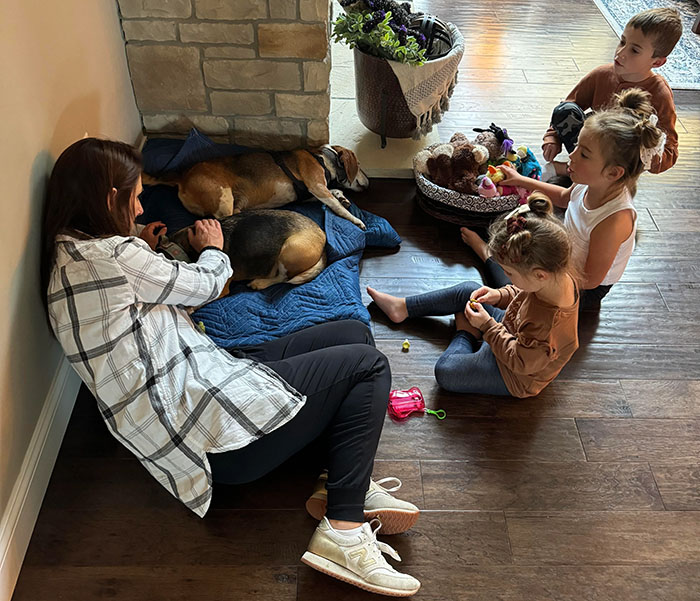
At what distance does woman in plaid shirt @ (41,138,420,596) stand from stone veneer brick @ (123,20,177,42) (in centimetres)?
105

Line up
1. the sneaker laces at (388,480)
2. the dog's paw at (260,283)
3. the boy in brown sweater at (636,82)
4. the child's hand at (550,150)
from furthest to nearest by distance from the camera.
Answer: the child's hand at (550,150) < the boy in brown sweater at (636,82) < the dog's paw at (260,283) < the sneaker laces at (388,480)

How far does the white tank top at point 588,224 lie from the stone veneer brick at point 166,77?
1.57 m

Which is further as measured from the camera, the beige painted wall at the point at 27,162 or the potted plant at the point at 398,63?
the potted plant at the point at 398,63

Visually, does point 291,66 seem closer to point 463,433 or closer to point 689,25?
point 463,433

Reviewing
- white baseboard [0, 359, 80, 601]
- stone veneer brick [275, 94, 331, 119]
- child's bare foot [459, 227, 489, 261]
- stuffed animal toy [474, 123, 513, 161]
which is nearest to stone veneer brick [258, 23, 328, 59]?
stone veneer brick [275, 94, 331, 119]

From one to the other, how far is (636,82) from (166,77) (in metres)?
1.96

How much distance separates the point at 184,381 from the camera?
1.53 metres

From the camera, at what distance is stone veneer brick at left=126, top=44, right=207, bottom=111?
250 cm

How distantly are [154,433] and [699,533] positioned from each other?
5.10 feet

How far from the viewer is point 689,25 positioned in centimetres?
432

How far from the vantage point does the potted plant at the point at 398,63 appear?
8.97 ft

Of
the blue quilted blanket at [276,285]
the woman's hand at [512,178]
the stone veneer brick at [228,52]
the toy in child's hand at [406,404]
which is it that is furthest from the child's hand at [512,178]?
the stone veneer brick at [228,52]

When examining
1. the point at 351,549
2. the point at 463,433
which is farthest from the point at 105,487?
the point at 463,433

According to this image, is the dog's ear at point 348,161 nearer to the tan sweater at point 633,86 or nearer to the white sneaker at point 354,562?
the tan sweater at point 633,86
